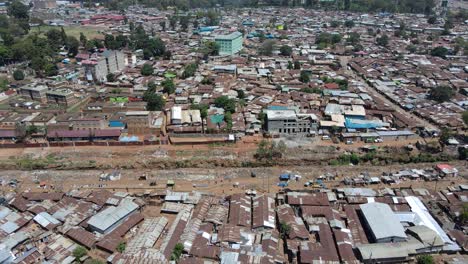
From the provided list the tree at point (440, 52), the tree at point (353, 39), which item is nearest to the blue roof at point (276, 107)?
the tree at point (353, 39)

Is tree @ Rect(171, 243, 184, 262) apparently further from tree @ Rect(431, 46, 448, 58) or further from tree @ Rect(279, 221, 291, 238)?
tree @ Rect(431, 46, 448, 58)

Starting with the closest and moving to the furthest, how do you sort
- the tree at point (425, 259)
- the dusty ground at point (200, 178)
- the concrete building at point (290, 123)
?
the tree at point (425, 259), the dusty ground at point (200, 178), the concrete building at point (290, 123)

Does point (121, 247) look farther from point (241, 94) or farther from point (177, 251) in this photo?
point (241, 94)

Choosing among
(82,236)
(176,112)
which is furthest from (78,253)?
(176,112)

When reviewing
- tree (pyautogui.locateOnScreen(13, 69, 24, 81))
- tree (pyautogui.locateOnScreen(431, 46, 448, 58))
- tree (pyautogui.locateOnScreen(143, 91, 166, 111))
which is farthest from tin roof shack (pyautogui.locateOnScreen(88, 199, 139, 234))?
tree (pyautogui.locateOnScreen(431, 46, 448, 58))

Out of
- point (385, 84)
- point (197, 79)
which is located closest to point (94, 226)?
point (197, 79)

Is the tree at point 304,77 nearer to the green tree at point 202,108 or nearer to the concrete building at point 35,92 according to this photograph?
the green tree at point 202,108
